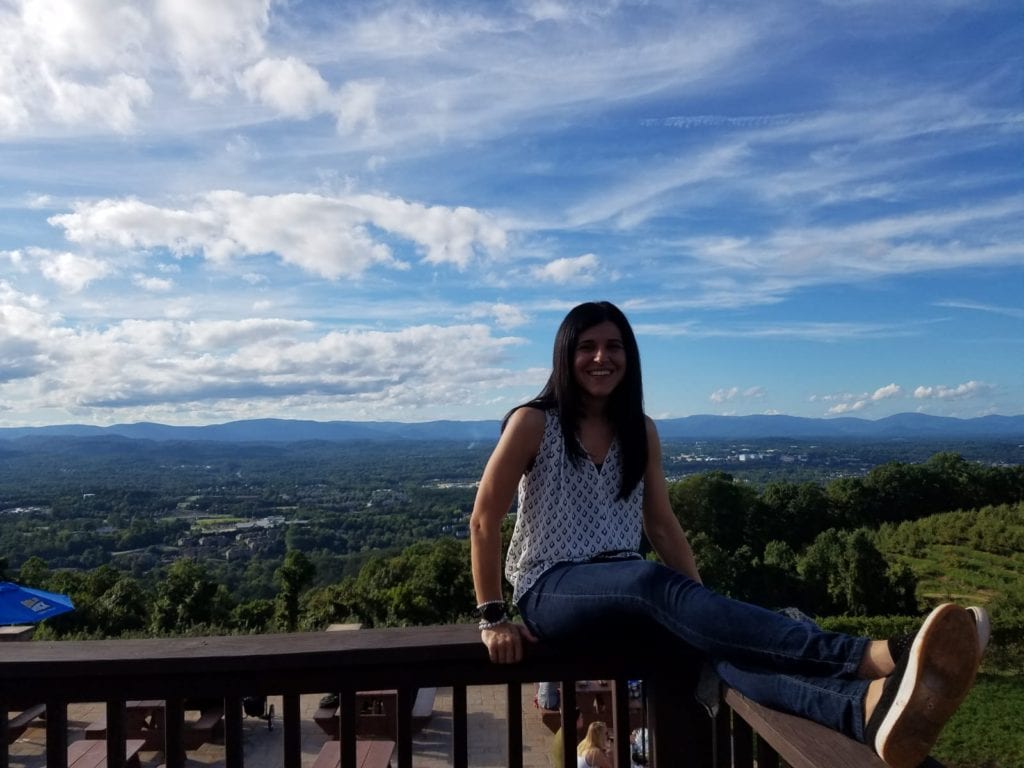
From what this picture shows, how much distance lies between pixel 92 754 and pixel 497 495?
466cm

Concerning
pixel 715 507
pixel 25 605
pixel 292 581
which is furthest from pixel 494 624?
pixel 715 507

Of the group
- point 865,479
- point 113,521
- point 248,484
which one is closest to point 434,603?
point 865,479

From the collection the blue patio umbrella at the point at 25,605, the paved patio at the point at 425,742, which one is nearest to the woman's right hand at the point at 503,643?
the paved patio at the point at 425,742

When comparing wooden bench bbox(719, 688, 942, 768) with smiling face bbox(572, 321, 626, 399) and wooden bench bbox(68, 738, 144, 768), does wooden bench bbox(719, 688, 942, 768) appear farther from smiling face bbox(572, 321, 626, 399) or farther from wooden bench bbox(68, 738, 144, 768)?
wooden bench bbox(68, 738, 144, 768)

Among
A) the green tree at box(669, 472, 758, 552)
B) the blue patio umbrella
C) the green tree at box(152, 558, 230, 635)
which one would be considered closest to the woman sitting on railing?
the blue patio umbrella

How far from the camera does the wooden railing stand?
1598 millimetres

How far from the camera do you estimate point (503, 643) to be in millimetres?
1626

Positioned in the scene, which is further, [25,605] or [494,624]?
[25,605]

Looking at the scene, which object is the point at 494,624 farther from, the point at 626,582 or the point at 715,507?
the point at 715,507

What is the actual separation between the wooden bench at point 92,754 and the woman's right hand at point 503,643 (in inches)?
162

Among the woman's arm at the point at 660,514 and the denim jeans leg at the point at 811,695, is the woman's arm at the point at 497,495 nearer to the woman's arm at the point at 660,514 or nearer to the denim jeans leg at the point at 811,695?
the woman's arm at the point at 660,514

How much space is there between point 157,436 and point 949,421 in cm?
19255

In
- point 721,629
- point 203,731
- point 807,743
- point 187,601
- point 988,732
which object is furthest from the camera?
point 187,601

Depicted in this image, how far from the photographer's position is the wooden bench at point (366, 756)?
499 centimetres
